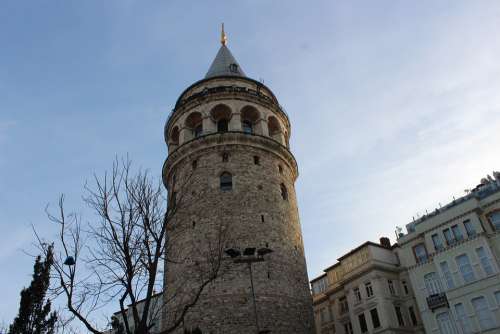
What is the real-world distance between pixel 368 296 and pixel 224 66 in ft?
61.1

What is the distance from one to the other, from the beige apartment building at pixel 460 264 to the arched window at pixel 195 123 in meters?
15.2

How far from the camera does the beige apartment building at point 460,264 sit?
23562 mm

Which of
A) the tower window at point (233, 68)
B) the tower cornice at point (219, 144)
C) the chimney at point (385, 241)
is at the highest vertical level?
the tower window at point (233, 68)

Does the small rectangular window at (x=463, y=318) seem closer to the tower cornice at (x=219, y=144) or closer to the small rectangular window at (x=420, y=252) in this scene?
the small rectangular window at (x=420, y=252)

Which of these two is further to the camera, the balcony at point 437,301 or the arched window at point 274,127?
the arched window at point 274,127

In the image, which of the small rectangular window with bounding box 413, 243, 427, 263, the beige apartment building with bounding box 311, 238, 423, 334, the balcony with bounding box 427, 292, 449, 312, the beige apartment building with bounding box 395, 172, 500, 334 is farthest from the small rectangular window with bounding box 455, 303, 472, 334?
the beige apartment building with bounding box 311, 238, 423, 334

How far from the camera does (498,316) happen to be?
74.1 ft

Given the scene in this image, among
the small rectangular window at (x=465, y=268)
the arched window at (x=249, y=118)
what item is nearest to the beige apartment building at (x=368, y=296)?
the small rectangular window at (x=465, y=268)

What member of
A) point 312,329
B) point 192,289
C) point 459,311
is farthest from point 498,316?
point 192,289

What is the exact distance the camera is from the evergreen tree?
2091cm

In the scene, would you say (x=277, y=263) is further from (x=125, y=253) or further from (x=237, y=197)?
(x=125, y=253)

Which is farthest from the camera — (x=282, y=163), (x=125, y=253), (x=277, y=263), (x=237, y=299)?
(x=282, y=163)

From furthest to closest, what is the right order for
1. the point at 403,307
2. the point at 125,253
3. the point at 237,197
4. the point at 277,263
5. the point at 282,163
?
1. the point at 403,307
2. the point at 282,163
3. the point at 237,197
4. the point at 277,263
5. the point at 125,253

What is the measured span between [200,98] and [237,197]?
7632 mm
